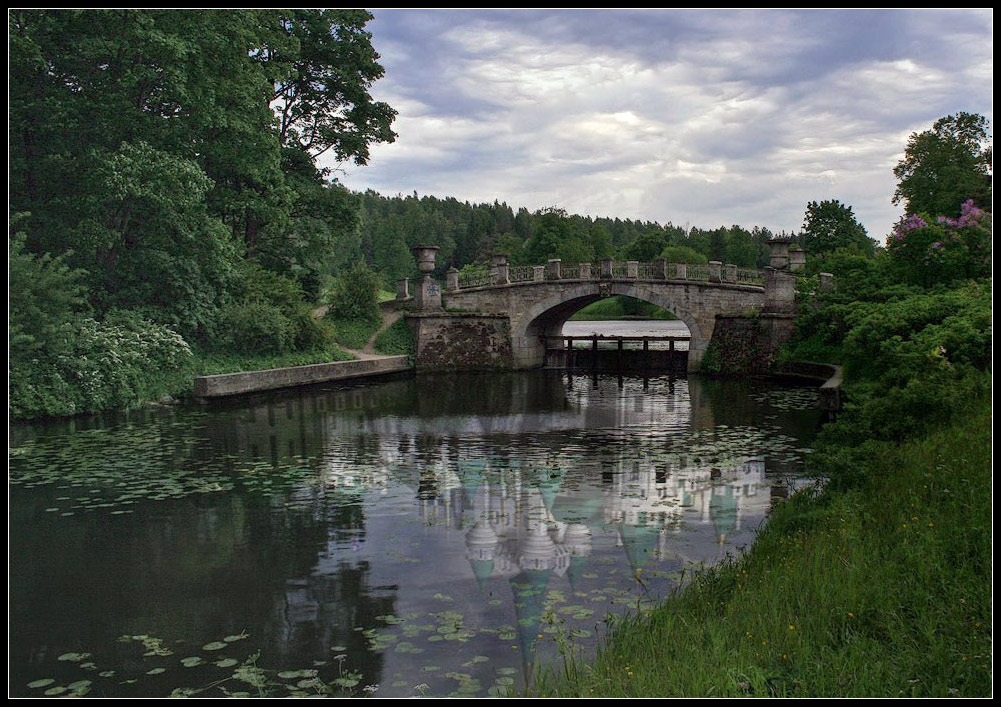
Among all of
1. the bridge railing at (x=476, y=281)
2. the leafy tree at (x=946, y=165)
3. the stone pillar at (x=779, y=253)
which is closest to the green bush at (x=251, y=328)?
Answer: the bridge railing at (x=476, y=281)

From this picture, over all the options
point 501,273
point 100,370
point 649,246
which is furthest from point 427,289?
point 649,246

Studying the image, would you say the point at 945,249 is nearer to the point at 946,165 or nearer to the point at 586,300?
the point at 586,300

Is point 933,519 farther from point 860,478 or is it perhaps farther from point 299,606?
point 299,606

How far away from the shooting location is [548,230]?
81250mm

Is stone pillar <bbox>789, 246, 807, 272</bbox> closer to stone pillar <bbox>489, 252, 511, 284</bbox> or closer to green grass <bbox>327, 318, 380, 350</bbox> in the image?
stone pillar <bbox>489, 252, 511, 284</bbox>

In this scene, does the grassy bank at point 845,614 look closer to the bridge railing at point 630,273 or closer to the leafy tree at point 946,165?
the bridge railing at point 630,273

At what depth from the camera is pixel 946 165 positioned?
42.0 m

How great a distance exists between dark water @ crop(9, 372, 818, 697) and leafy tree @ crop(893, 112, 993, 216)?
27.1 meters

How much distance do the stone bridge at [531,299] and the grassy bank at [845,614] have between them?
78.6 feet

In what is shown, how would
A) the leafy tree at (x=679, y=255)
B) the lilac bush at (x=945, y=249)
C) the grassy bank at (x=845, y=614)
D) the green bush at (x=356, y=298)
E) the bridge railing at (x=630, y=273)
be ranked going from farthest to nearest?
the leafy tree at (x=679, y=255)
the green bush at (x=356, y=298)
the bridge railing at (x=630, y=273)
the lilac bush at (x=945, y=249)
the grassy bank at (x=845, y=614)

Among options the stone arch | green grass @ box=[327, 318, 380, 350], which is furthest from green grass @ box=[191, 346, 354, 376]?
the stone arch

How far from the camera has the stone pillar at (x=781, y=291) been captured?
30.0 m

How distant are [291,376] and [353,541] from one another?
17.7 metres

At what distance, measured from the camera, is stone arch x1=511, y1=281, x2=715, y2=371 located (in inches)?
1277
